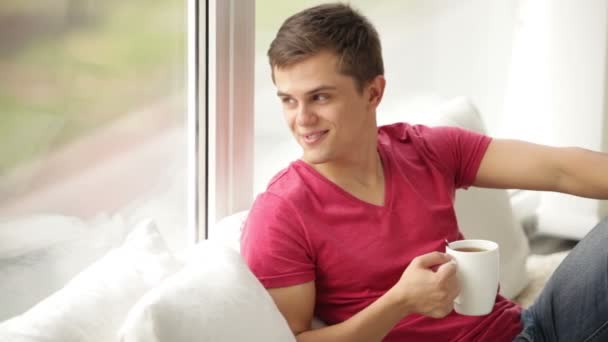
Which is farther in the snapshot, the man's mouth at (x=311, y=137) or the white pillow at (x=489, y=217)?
the white pillow at (x=489, y=217)

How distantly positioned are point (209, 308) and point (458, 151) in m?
0.76

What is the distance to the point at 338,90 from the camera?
1.66m

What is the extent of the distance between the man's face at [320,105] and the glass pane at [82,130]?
12.6 inches

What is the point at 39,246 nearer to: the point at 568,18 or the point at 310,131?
the point at 310,131

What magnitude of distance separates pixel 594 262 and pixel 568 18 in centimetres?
173

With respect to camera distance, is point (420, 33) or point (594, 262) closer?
point (594, 262)

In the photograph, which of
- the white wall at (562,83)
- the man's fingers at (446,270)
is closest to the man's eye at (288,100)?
the man's fingers at (446,270)

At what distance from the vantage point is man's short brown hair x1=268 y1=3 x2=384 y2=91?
5.36 feet

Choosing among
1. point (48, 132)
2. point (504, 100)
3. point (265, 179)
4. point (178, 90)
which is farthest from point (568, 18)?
point (48, 132)

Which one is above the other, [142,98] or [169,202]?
[142,98]

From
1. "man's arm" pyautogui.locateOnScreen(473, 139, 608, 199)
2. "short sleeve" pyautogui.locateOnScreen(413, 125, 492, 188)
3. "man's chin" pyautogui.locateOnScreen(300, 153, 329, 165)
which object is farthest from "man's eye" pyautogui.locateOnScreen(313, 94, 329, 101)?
"man's arm" pyautogui.locateOnScreen(473, 139, 608, 199)

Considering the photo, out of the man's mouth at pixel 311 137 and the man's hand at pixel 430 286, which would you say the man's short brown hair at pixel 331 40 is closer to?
the man's mouth at pixel 311 137

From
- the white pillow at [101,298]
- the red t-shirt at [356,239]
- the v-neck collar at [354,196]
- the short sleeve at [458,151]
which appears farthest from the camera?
the short sleeve at [458,151]

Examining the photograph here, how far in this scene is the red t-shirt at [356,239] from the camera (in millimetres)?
1589
